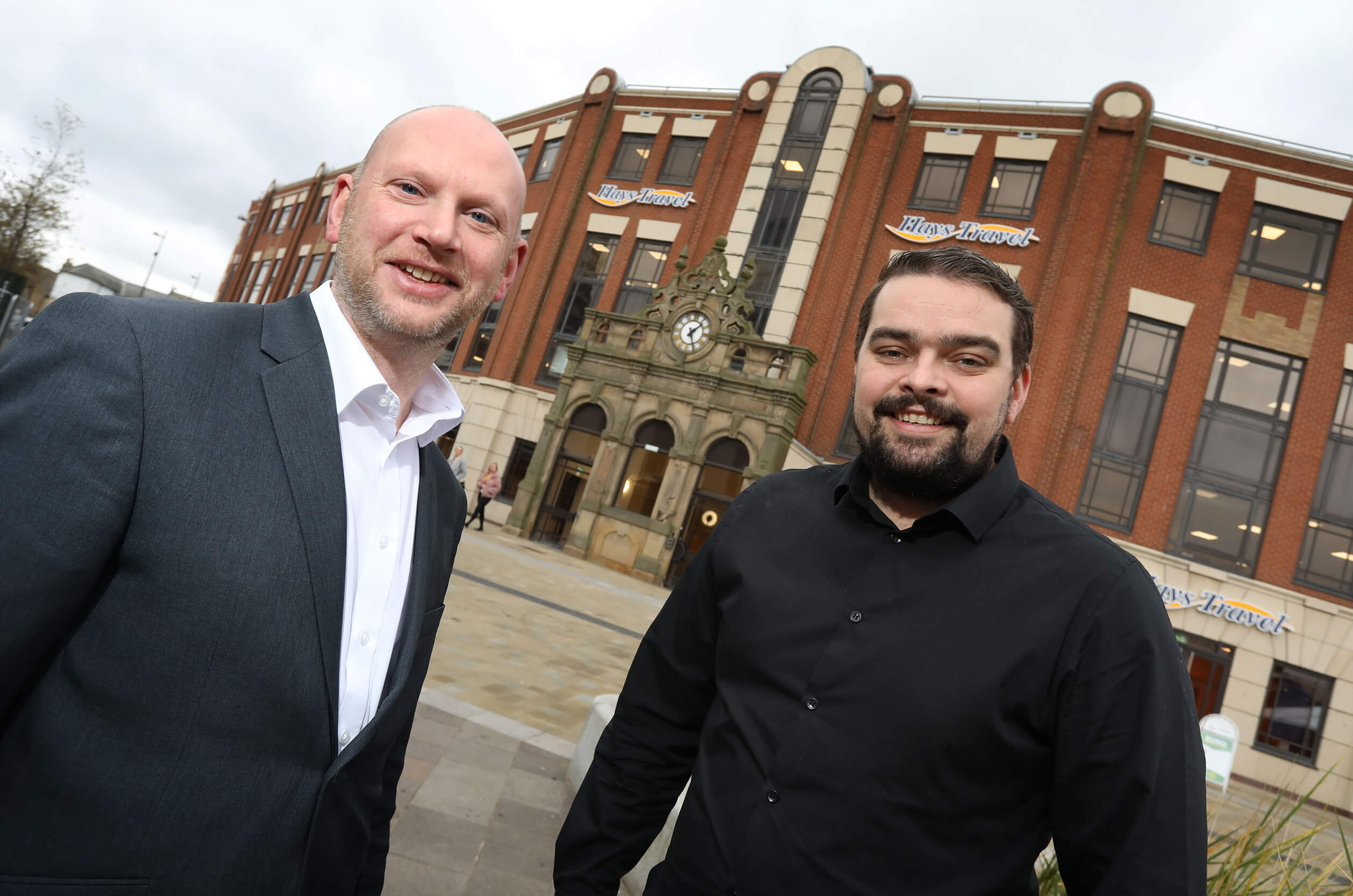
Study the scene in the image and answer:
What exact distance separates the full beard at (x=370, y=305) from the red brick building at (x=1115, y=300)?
15.5 m

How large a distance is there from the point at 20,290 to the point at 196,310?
2282 centimetres

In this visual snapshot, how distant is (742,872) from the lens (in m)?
1.52

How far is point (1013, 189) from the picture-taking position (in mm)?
17578

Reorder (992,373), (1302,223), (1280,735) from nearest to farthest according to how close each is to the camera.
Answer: (992,373), (1280,735), (1302,223)

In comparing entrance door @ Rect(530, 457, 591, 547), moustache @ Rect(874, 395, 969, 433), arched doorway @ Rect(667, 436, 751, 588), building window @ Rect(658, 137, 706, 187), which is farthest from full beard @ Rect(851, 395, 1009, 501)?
building window @ Rect(658, 137, 706, 187)

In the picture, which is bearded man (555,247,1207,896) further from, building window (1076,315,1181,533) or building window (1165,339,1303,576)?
building window (1165,339,1303,576)

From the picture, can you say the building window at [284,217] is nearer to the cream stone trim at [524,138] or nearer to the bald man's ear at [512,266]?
the cream stone trim at [524,138]

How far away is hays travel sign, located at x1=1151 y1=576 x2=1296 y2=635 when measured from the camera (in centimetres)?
1360

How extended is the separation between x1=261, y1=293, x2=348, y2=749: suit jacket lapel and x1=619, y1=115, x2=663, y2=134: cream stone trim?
22.9 m

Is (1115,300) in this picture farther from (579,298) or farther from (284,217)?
(284,217)

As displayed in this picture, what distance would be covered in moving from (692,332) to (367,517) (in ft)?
55.2

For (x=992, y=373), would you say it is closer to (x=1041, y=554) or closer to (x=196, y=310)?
(x=1041, y=554)

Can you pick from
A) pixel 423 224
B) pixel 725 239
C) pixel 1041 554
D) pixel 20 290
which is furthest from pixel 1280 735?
pixel 20 290

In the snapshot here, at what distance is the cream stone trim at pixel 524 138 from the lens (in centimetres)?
2436
